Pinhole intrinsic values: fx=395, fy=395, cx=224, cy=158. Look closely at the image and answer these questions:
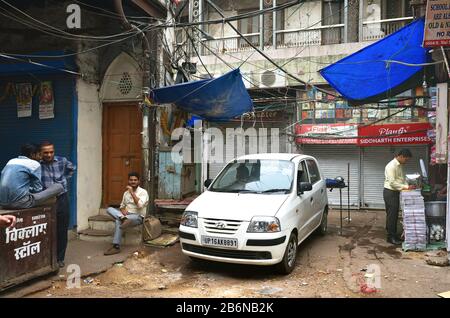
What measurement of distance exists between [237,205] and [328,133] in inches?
308

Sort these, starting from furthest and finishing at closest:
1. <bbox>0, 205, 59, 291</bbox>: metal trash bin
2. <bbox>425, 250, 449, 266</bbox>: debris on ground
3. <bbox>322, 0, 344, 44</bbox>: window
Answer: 1. <bbox>322, 0, 344, 44</bbox>: window
2. <bbox>425, 250, 449, 266</bbox>: debris on ground
3. <bbox>0, 205, 59, 291</bbox>: metal trash bin

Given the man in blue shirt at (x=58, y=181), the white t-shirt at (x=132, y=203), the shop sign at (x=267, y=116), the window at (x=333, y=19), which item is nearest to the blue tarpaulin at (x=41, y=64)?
the man in blue shirt at (x=58, y=181)

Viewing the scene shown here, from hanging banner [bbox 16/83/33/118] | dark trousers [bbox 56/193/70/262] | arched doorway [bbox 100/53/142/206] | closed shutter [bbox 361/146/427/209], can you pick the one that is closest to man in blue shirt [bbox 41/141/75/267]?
→ dark trousers [bbox 56/193/70/262]

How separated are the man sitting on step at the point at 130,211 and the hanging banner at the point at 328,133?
23.0ft

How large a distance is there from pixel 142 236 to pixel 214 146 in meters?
7.78

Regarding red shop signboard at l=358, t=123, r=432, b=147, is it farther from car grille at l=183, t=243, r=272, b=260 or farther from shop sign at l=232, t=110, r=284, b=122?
car grille at l=183, t=243, r=272, b=260

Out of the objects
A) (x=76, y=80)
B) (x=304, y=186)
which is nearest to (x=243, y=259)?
(x=304, y=186)

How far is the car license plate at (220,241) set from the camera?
5465 mm

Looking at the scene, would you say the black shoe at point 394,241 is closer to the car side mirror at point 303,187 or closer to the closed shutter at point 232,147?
the car side mirror at point 303,187

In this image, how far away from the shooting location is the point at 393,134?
11.9 metres

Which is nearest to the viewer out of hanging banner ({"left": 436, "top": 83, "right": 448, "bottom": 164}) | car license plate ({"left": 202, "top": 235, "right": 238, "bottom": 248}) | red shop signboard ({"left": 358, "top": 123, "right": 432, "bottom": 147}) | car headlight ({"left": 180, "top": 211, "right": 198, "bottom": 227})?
car license plate ({"left": 202, "top": 235, "right": 238, "bottom": 248})

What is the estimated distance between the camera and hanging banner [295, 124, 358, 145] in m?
12.5

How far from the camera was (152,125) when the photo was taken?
28.2 feet
